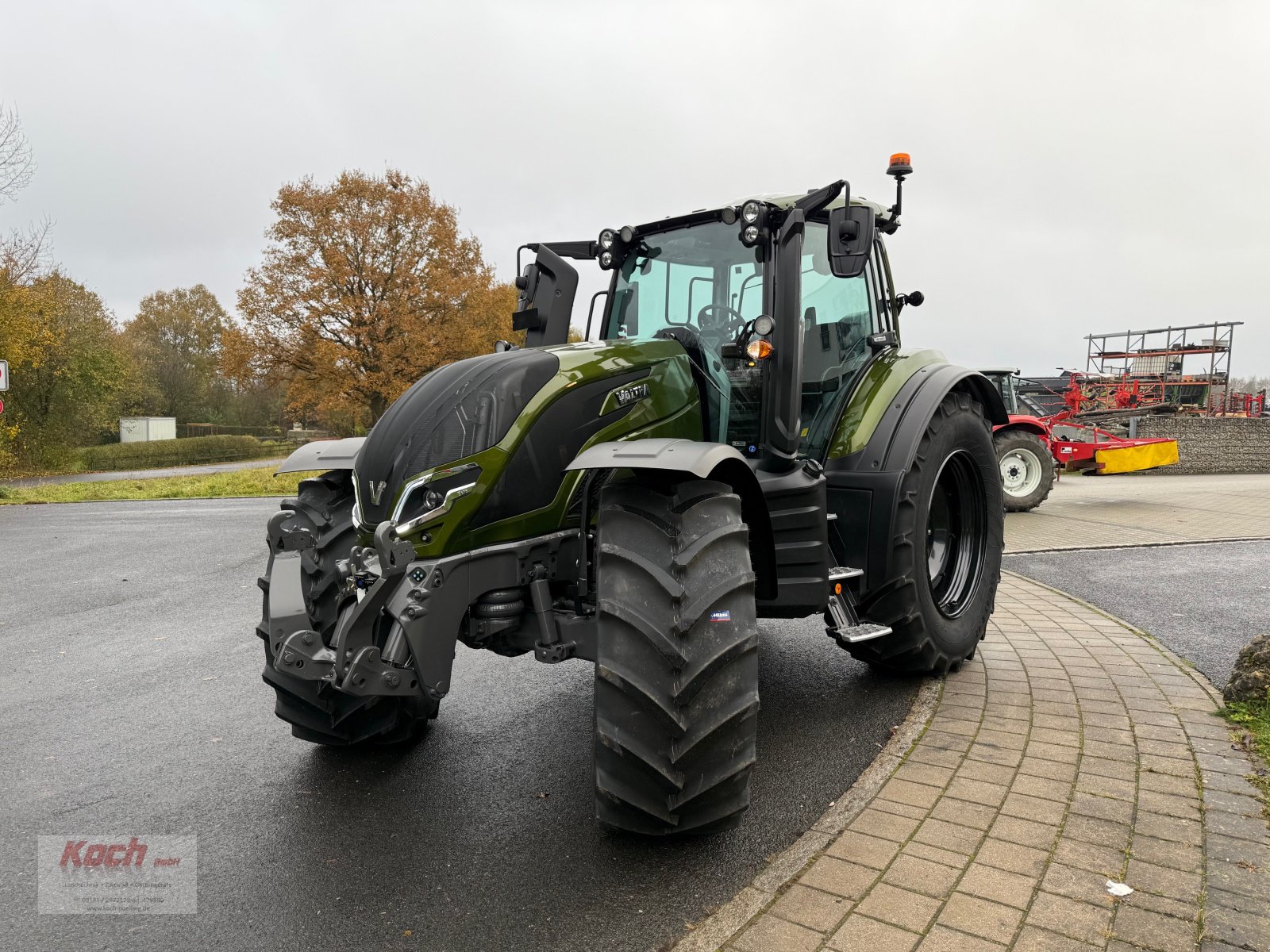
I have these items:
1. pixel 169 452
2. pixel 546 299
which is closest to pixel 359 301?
pixel 169 452

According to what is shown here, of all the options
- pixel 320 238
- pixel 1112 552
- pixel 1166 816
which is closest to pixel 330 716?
pixel 1166 816

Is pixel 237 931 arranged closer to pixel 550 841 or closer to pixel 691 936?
pixel 550 841

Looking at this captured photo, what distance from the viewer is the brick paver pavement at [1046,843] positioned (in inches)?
90.0

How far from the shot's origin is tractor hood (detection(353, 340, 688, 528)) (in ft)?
9.90

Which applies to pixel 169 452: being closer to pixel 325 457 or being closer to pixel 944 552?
pixel 325 457

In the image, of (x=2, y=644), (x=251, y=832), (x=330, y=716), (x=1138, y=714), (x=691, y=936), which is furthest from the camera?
(x=2, y=644)

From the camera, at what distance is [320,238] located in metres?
24.8

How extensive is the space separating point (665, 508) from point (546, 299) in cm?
193

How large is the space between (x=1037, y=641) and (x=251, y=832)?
174 inches

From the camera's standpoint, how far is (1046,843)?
273 centimetres

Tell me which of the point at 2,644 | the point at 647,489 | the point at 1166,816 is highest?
the point at 647,489

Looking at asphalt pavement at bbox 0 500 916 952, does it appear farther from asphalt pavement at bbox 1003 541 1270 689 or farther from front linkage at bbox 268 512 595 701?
asphalt pavement at bbox 1003 541 1270 689

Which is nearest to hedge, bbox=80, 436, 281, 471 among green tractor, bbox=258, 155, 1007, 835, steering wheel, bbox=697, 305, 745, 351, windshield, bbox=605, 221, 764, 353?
windshield, bbox=605, 221, 764, 353

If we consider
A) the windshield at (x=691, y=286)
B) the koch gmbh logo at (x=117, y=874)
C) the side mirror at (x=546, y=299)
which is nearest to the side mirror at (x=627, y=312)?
the windshield at (x=691, y=286)
